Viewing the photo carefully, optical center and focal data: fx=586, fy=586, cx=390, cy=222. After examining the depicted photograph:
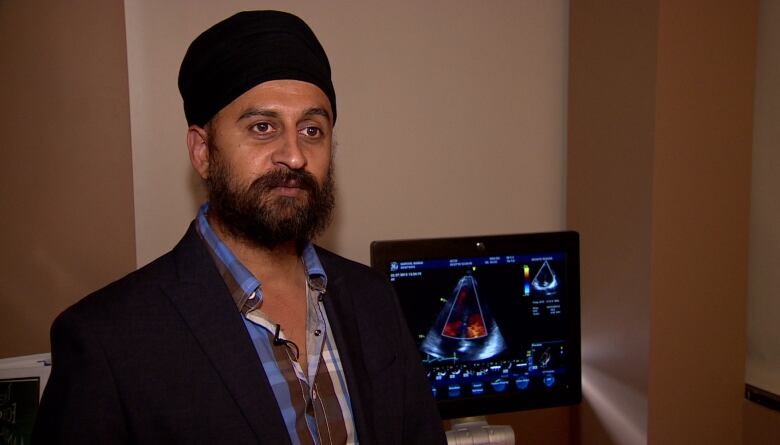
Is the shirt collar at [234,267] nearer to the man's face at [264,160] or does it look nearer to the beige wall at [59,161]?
the man's face at [264,160]

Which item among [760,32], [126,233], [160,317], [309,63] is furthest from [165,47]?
[760,32]

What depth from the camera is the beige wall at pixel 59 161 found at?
122cm

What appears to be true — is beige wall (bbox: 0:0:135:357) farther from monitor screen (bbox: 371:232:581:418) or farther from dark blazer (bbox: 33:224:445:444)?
monitor screen (bbox: 371:232:581:418)

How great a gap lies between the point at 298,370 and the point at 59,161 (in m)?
0.77

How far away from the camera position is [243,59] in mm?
1084

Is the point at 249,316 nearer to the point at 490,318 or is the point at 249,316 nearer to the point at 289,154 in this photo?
the point at 289,154

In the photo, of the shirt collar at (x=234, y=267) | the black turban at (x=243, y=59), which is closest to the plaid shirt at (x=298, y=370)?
the shirt collar at (x=234, y=267)

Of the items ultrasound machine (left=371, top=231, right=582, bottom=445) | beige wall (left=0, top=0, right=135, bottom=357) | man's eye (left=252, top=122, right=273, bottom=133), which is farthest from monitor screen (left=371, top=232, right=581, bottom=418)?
beige wall (left=0, top=0, right=135, bottom=357)

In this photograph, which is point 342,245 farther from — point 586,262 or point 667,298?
point 667,298

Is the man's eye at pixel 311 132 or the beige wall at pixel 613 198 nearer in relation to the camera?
the man's eye at pixel 311 132

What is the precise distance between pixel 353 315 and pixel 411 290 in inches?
11.0

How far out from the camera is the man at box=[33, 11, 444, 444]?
3.10 ft

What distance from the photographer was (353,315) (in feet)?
4.12

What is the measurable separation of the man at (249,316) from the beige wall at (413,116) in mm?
457
